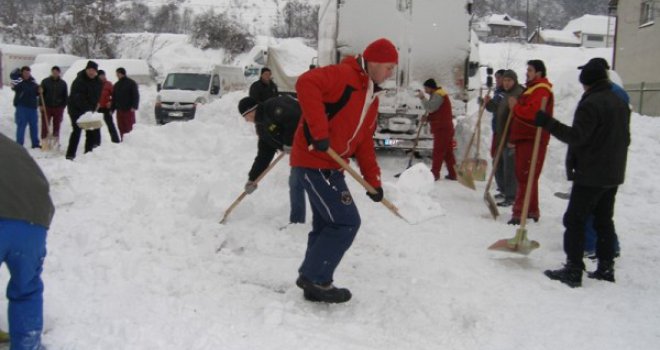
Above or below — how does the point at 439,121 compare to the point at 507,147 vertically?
above

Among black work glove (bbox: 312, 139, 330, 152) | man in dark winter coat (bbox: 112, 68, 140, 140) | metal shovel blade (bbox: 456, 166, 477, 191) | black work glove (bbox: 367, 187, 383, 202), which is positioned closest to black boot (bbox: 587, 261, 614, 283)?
black work glove (bbox: 367, 187, 383, 202)

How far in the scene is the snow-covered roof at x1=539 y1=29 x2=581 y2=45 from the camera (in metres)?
69.9

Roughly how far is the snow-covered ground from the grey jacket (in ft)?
2.65

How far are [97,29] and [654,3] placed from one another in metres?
29.7

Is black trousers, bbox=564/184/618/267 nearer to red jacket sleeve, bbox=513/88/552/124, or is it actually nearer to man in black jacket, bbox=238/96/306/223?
red jacket sleeve, bbox=513/88/552/124

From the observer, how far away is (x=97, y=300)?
3783mm

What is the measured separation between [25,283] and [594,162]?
13.4 ft

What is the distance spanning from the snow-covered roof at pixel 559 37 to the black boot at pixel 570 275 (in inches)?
2752

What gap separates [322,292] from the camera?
13.3ft

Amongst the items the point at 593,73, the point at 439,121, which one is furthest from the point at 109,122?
the point at 593,73

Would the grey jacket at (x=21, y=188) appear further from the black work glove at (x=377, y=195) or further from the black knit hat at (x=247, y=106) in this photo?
the black knit hat at (x=247, y=106)

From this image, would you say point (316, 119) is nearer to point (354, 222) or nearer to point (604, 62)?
point (354, 222)

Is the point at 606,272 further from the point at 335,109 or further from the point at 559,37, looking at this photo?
the point at 559,37

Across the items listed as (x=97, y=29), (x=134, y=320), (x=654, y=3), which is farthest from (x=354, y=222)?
(x=97, y=29)
